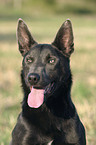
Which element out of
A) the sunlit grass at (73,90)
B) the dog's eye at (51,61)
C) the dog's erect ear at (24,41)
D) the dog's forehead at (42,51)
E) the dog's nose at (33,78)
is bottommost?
the sunlit grass at (73,90)

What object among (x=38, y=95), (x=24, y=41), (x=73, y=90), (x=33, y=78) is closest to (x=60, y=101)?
(x=38, y=95)

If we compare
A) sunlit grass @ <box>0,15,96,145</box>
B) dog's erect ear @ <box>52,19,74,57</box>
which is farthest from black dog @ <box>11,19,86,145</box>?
sunlit grass @ <box>0,15,96,145</box>

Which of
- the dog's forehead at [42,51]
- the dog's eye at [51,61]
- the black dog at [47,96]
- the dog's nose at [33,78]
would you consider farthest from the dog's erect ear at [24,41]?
the dog's nose at [33,78]

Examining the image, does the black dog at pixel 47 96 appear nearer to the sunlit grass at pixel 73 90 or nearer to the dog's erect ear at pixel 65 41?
the dog's erect ear at pixel 65 41

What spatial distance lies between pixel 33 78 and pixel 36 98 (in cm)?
36

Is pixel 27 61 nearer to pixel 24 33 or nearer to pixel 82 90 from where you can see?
pixel 24 33

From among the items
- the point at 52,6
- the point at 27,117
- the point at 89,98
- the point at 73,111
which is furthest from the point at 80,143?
the point at 52,6

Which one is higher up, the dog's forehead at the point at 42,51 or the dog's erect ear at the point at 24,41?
the dog's erect ear at the point at 24,41

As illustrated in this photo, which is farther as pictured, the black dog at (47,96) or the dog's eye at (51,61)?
the dog's eye at (51,61)

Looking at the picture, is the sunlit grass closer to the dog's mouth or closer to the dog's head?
the dog's mouth

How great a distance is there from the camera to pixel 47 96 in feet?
15.3

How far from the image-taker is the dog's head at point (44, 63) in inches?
179

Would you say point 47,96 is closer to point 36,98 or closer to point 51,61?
point 36,98

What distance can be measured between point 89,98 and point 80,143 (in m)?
4.53
